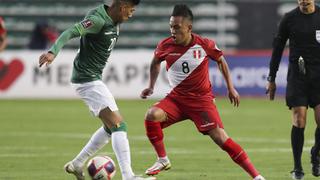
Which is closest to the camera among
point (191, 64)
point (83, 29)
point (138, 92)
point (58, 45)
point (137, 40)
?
point (58, 45)

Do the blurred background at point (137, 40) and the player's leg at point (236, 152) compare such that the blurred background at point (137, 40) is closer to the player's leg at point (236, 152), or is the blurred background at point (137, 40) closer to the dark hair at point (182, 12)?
the dark hair at point (182, 12)

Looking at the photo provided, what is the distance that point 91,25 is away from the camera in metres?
11.1

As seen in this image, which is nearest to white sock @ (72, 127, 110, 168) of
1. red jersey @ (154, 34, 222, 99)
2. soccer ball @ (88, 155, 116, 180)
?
soccer ball @ (88, 155, 116, 180)

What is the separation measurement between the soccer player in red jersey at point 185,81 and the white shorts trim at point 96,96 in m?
0.73

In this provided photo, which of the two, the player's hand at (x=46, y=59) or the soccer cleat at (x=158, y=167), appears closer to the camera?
the player's hand at (x=46, y=59)

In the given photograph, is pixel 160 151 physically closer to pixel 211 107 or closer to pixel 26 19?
pixel 211 107

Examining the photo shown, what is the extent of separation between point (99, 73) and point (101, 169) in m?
1.14

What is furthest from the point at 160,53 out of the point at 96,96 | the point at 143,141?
the point at 143,141

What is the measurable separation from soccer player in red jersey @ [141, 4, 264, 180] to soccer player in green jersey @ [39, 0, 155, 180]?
0.61 metres

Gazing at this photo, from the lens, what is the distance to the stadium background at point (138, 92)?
1455cm

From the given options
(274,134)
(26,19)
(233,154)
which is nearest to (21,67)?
(26,19)

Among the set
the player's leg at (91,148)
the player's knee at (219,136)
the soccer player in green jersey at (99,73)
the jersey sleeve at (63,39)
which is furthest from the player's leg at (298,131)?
the jersey sleeve at (63,39)

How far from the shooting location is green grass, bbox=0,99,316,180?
1316 centimetres

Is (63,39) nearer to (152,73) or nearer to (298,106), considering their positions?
(152,73)
